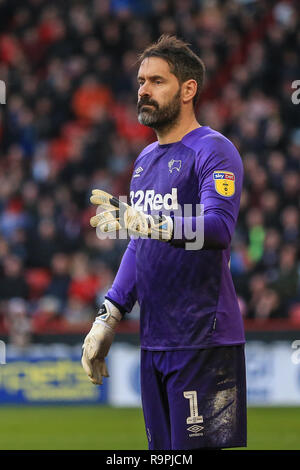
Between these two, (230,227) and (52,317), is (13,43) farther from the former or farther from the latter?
(230,227)

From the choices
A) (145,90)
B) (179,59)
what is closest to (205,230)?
(145,90)

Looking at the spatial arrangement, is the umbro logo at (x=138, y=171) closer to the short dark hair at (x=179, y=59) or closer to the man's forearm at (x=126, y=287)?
the man's forearm at (x=126, y=287)

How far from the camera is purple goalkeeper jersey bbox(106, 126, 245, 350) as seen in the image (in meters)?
4.31

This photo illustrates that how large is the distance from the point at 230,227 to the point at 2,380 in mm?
9622

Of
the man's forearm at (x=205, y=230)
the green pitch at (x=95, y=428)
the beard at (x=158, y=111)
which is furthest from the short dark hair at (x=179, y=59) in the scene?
the green pitch at (x=95, y=428)

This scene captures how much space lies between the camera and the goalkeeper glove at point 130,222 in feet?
13.5

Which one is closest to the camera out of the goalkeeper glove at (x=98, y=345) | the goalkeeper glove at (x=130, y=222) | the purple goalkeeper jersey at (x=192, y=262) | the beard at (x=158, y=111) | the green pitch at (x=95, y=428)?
the goalkeeper glove at (x=130, y=222)

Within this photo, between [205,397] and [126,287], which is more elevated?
[126,287]

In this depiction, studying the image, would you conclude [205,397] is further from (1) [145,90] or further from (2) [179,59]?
(2) [179,59]

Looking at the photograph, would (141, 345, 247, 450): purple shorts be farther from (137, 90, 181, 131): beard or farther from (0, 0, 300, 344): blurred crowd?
(0, 0, 300, 344): blurred crowd

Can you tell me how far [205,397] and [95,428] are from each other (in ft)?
22.5

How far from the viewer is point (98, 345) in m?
4.76

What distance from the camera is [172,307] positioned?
4441mm

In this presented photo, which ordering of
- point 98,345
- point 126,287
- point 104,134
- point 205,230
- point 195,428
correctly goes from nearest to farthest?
1. point 205,230
2. point 195,428
3. point 98,345
4. point 126,287
5. point 104,134
